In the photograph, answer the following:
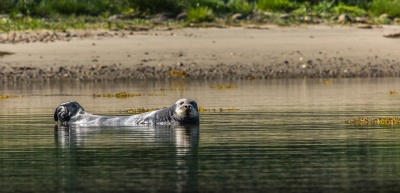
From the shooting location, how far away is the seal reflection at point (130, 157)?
45.9 feet

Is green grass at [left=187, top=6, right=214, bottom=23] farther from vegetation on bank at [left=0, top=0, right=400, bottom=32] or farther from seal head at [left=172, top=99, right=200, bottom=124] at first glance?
seal head at [left=172, top=99, right=200, bottom=124]

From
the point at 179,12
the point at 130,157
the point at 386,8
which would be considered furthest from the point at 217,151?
the point at 386,8

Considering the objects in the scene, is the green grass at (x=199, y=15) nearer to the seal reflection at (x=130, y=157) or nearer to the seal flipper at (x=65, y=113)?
the seal flipper at (x=65, y=113)

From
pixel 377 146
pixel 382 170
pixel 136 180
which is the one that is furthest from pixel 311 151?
pixel 136 180

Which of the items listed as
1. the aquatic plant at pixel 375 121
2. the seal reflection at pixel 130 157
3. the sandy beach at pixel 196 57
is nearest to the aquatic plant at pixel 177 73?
the sandy beach at pixel 196 57

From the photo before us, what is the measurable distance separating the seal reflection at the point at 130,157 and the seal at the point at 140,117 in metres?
0.24

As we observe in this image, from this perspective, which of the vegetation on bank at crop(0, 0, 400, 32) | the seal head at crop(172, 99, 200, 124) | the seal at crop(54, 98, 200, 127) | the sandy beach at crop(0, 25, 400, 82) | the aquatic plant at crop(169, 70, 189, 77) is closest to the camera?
the seal head at crop(172, 99, 200, 124)

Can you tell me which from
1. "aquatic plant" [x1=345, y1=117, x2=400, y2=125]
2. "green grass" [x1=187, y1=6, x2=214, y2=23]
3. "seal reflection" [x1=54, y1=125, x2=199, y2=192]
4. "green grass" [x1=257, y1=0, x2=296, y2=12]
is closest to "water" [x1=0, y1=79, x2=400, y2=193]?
"seal reflection" [x1=54, y1=125, x2=199, y2=192]

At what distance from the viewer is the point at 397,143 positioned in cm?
1833

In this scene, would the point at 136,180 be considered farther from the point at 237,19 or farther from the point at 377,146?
the point at 237,19

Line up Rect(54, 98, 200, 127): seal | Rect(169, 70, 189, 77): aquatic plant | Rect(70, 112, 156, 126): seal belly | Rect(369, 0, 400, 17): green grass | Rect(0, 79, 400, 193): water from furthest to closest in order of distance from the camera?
Rect(369, 0, 400, 17): green grass < Rect(169, 70, 189, 77): aquatic plant < Rect(70, 112, 156, 126): seal belly < Rect(54, 98, 200, 127): seal < Rect(0, 79, 400, 193): water

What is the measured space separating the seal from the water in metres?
0.34

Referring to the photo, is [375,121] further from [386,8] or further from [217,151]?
[386,8]

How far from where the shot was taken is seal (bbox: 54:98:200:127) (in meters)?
22.4
